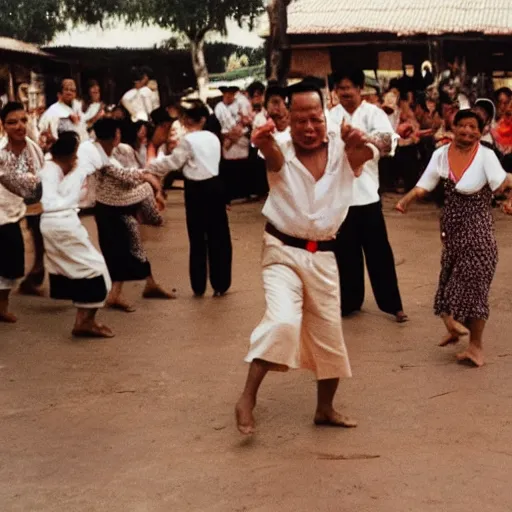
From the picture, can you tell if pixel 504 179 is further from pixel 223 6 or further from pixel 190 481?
pixel 223 6

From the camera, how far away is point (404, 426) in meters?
4.95

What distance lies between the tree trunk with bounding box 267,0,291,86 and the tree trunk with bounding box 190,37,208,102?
10.7m

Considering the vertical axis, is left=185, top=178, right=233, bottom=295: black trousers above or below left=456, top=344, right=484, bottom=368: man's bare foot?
above

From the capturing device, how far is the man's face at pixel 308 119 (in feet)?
15.6

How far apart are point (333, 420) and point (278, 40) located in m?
13.3

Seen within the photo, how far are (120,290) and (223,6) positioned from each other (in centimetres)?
2801

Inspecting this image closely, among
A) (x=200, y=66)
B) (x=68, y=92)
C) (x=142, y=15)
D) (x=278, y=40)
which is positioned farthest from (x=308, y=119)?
(x=142, y=15)

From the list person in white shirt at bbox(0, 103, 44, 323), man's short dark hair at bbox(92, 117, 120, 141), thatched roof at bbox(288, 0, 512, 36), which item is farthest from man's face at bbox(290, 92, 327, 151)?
thatched roof at bbox(288, 0, 512, 36)

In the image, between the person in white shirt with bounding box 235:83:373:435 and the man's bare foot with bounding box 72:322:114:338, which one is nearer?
the person in white shirt with bounding box 235:83:373:435

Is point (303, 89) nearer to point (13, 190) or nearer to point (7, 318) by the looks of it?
point (13, 190)

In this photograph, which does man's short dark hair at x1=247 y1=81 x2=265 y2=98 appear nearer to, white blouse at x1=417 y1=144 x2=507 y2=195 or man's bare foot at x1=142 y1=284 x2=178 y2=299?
man's bare foot at x1=142 y1=284 x2=178 y2=299

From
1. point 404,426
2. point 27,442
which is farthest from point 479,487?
point 27,442

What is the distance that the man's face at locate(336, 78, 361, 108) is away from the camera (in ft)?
24.0

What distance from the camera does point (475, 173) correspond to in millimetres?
6086
